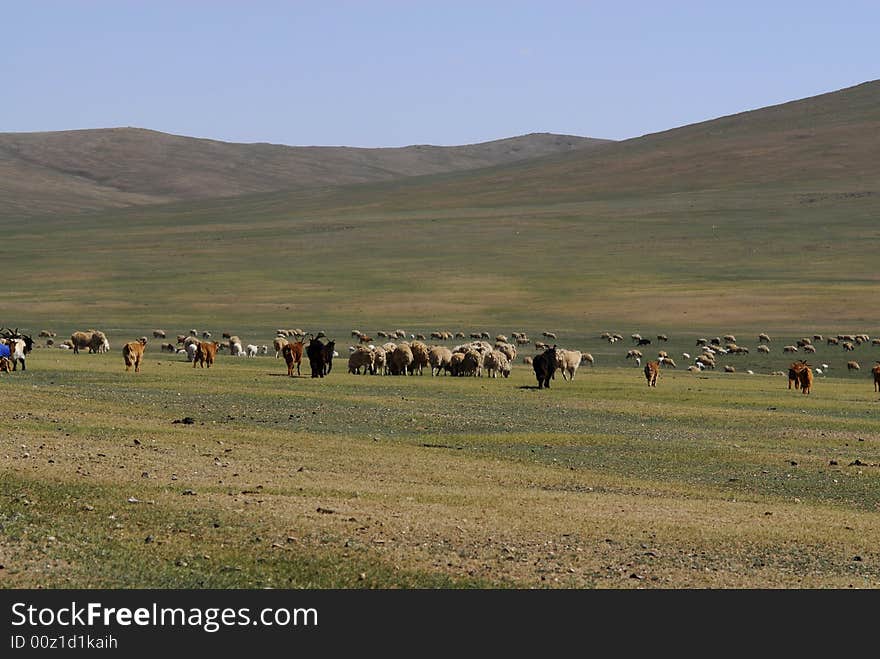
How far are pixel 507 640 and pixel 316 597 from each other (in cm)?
174

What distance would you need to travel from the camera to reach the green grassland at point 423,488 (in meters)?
12.3

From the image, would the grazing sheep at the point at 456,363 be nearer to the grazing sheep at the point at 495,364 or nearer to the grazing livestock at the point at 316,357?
the grazing sheep at the point at 495,364

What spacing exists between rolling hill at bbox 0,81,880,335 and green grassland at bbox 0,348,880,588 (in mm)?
41091

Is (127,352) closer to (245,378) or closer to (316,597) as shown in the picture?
(245,378)

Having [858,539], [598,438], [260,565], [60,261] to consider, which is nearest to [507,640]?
[260,565]

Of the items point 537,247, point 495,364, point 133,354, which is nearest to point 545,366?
point 495,364

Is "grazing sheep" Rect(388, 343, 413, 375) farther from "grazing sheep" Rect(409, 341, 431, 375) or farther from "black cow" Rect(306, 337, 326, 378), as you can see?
"black cow" Rect(306, 337, 326, 378)

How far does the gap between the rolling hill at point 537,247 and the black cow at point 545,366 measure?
32.9 meters

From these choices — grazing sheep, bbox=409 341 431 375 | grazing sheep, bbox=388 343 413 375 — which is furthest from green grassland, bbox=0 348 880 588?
grazing sheep, bbox=409 341 431 375

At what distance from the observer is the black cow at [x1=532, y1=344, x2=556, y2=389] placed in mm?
35594

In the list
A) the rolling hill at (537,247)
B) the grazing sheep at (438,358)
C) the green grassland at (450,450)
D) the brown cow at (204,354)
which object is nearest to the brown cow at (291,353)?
the green grassland at (450,450)

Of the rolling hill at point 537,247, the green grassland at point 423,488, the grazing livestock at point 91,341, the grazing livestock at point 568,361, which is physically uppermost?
the rolling hill at point 537,247

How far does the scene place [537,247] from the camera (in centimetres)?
11181

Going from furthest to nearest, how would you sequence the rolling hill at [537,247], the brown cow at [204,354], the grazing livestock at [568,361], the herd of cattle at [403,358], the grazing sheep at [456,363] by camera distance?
the rolling hill at [537,247] → the grazing sheep at [456,363] → the brown cow at [204,354] → the grazing livestock at [568,361] → the herd of cattle at [403,358]
